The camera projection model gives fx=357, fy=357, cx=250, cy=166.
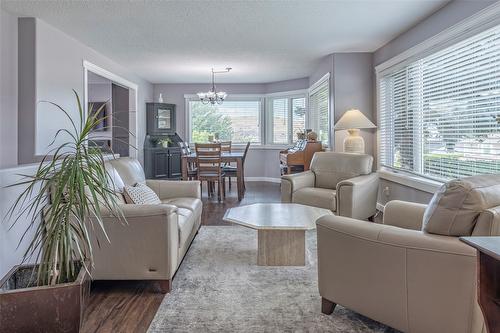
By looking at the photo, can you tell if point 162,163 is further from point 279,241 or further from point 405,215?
point 405,215

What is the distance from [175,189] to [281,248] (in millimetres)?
1469

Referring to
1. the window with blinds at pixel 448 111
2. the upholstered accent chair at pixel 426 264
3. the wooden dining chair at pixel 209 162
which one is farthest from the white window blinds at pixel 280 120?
the upholstered accent chair at pixel 426 264

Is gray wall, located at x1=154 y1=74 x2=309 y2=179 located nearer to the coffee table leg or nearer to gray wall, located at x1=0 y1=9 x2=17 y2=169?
gray wall, located at x1=0 y1=9 x2=17 y2=169

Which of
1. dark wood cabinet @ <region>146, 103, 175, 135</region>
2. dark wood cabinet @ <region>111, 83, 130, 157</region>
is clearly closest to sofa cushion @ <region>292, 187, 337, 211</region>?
dark wood cabinet @ <region>111, 83, 130, 157</region>

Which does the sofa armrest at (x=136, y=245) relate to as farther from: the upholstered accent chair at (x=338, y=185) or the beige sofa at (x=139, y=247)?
the upholstered accent chair at (x=338, y=185)

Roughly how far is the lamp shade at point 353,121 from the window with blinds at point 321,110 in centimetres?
102

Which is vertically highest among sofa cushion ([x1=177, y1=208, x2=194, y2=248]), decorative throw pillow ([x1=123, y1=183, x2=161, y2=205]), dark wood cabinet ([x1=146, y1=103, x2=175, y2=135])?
dark wood cabinet ([x1=146, y1=103, x2=175, y2=135])

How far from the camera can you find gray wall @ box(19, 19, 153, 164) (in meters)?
3.86

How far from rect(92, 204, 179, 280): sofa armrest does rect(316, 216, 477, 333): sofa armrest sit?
1.06 metres

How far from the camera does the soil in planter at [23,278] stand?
1.88 m

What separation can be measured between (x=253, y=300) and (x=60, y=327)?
1.13m

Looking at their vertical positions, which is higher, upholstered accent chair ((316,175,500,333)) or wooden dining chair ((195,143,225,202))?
wooden dining chair ((195,143,225,202))

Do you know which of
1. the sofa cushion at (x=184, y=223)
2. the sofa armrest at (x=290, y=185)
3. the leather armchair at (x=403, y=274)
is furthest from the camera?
the sofa armrest at (x=290, y=185)

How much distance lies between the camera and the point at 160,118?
8.14 metres
